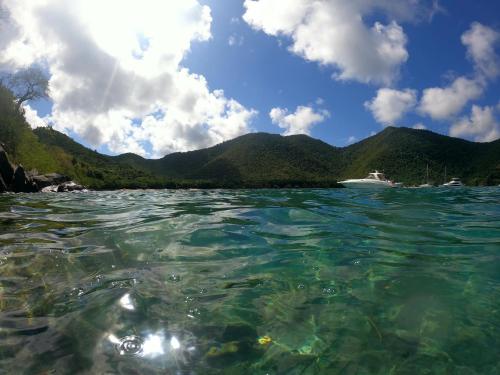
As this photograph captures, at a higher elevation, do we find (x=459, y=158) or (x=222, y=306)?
(x=459, y=158)

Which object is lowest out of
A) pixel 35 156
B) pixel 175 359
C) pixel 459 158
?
pixel 175 359

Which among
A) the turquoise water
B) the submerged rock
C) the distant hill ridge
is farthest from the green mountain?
the turquoise water

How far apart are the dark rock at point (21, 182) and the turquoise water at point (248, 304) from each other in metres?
27.3

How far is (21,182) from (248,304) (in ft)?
109

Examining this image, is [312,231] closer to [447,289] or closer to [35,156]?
[447,289]

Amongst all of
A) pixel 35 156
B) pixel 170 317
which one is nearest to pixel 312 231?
pixel 170 317

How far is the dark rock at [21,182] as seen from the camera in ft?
94.2

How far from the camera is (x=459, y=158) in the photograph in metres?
158

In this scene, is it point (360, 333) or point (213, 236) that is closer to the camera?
point (360, 333)

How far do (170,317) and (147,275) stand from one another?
136 centimetres

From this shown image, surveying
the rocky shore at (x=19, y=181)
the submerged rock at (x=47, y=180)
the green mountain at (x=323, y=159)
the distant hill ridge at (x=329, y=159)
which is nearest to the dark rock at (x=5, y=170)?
the rocky shore at (x=19, y=181)

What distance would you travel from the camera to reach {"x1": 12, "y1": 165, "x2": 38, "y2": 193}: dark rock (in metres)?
28.7

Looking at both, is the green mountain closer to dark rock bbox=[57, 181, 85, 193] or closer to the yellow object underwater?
dark rock bbox=[57, 181, 85, 193]

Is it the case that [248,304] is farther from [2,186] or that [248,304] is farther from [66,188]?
[66,188]
